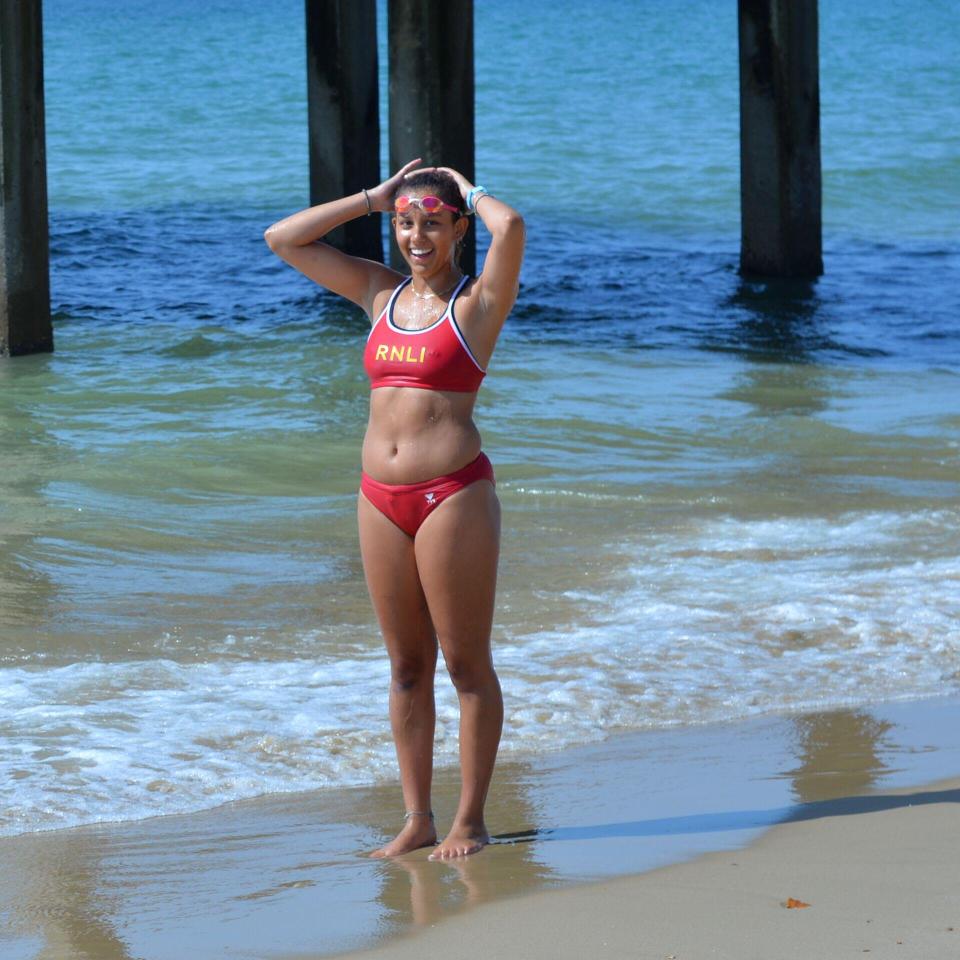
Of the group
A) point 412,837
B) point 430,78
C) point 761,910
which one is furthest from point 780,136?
point 761,910

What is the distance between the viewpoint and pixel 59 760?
4805mm

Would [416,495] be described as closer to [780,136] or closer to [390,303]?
[390,303]

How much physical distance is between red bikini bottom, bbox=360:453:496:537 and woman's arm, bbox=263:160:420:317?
505mm

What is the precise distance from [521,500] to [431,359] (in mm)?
4512

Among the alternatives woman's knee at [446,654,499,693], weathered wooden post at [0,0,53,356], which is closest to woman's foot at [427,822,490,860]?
woman's knee at [446,654,499,693]

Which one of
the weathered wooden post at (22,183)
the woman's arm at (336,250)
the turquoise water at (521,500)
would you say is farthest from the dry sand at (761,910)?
the weathered wooden post at (22,183)

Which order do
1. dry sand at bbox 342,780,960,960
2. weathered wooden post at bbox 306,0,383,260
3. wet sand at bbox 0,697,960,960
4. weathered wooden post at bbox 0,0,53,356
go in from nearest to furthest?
1. dry sand at bbox 342,780,960,960
2. wet sand at bbox 0,697,960,960
3. weathered wooden post at bbox 0,0,53,356
4. weathered wooden post at bbox 306,0,383,260

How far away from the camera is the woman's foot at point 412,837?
4016 millimetres

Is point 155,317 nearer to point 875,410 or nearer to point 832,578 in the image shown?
point 875,410

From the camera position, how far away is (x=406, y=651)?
4121mm

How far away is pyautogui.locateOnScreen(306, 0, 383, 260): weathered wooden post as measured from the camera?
15.2m

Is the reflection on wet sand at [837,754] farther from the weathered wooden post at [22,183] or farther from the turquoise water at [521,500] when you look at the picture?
the weathered wooden post at [22,183]

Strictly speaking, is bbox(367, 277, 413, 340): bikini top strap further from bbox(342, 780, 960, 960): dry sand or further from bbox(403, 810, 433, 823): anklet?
bbox(342, 780, 960, 960): dry sand

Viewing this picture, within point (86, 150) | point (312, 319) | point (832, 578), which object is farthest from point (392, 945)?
point (86, 150)
